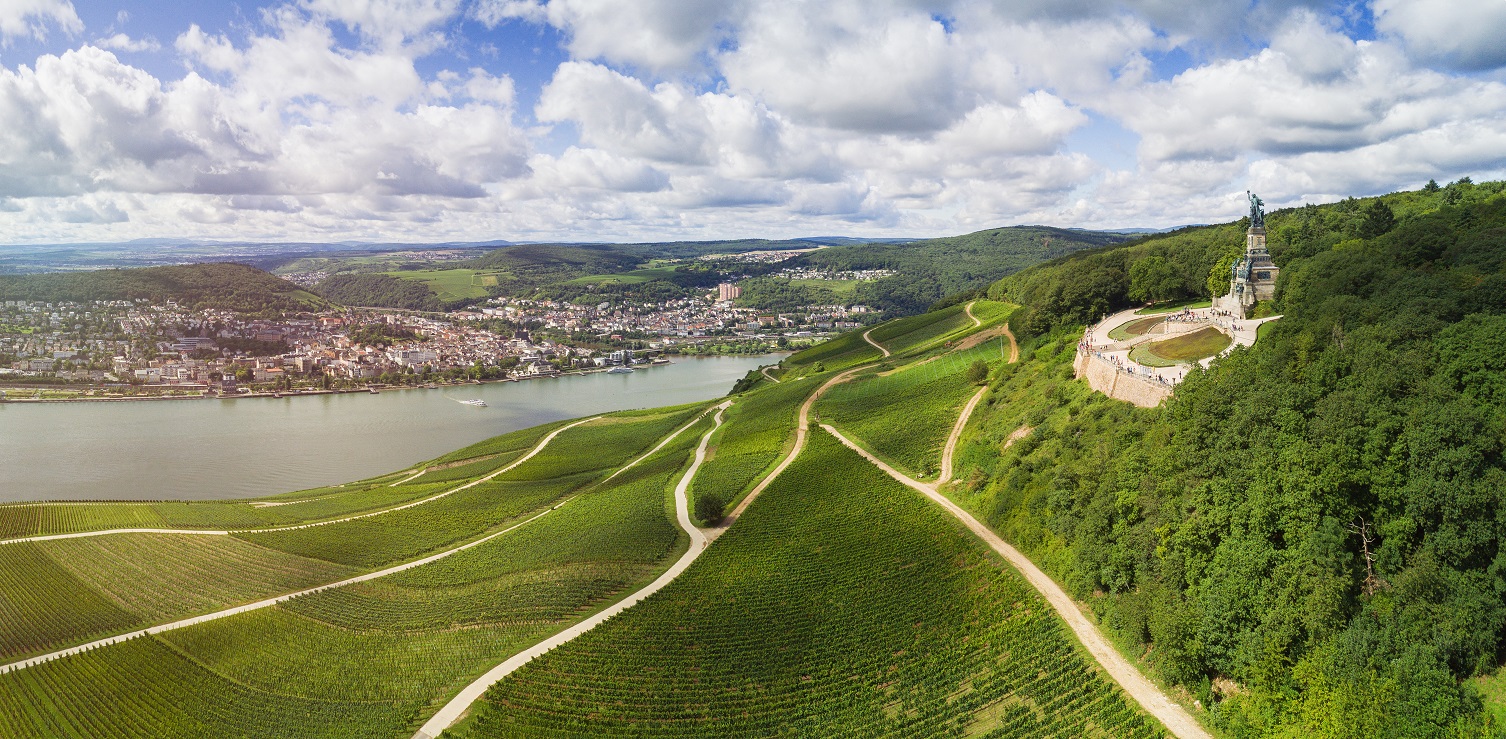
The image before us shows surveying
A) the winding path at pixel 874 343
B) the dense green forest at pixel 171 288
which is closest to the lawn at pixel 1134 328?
the winding path at pixel 874 343

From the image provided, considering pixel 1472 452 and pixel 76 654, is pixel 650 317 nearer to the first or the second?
pixel 76 654

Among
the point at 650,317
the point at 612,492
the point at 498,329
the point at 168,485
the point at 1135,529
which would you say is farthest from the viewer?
the point at 650,317

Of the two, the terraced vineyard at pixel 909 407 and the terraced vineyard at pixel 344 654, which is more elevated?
the terraced vineyard at pixel 909 407

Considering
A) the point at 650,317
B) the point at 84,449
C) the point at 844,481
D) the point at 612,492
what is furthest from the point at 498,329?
the point at 844,481

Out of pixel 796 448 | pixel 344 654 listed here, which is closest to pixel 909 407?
pixel 796 448

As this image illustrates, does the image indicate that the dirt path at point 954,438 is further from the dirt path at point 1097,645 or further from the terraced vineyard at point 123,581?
the terraced vineyard at point 123,581

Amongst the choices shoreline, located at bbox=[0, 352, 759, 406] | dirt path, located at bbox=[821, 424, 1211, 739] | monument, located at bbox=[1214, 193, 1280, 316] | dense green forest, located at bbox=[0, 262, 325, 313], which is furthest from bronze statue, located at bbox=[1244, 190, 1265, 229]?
dense green forest, located at bbox=[0, 262, 325, 313]

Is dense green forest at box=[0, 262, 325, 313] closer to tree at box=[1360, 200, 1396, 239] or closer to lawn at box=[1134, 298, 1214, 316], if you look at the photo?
lawn at box=[1134, 298, 1214, 316]
